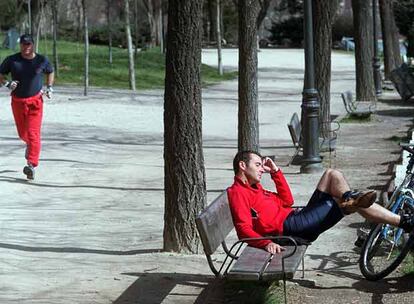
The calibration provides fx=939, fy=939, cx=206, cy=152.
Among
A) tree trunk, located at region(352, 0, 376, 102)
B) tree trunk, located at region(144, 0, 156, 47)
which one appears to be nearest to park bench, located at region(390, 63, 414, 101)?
tree trunk, located at region(352, 0, 376, 102)

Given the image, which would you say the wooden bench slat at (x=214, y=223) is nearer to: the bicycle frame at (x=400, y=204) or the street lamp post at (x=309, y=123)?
the bicycle frame at (x=400, y=204)

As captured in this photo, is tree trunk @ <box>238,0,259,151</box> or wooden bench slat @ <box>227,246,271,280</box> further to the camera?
tree trunk @ <box>238,0,259,151</box>

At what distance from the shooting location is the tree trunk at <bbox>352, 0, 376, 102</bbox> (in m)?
28.2

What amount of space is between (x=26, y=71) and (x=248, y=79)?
3201mm

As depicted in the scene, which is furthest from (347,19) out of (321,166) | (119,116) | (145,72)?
(321,166)

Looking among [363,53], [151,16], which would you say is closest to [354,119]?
[363,53]

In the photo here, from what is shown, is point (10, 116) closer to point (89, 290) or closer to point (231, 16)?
point (89, 290)

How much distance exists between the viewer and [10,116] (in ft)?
73.7

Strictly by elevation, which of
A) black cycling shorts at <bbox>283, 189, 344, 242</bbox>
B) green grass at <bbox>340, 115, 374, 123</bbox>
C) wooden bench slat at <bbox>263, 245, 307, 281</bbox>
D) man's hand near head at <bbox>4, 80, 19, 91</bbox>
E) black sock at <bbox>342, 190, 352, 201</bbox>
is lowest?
green grass at <bbox>340, 115, 374, 123</bbox>

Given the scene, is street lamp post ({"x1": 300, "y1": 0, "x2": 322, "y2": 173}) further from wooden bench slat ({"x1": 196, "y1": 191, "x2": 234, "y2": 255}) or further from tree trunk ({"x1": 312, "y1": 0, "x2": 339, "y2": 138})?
wooden bench slat ({"x1": 196, "y1": 191, "x2": 234, "y2": 255})

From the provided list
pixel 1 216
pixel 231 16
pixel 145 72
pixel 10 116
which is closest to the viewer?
pixel 1 216

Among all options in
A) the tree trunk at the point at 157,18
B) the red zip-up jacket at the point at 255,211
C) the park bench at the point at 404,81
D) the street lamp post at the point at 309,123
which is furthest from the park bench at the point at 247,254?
the tree trunk at the point at 157,18

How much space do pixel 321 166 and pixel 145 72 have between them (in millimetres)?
25130

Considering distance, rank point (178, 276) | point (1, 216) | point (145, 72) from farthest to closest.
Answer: point (145, 72) < point (1, 216) < point (178, 276)
